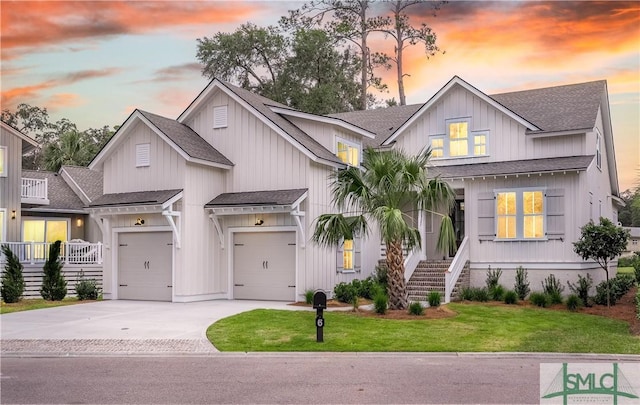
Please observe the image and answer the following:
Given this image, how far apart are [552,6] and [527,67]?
5.05m

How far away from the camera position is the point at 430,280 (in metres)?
22.0

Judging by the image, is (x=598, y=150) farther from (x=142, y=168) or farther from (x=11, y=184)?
(x=11, y=184)

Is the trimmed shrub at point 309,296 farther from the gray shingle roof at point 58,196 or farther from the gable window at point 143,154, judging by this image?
the gray shingle roof at point 58,196

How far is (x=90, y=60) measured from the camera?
77.3ft

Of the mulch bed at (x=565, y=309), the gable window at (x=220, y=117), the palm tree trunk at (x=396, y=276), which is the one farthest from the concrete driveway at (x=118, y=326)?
the gable window at (x=220, y=117)

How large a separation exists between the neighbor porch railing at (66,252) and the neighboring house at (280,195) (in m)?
6.87

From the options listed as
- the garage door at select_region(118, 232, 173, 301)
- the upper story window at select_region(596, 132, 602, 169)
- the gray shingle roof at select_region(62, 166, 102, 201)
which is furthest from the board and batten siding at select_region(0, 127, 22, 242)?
the upper story window at select_region(596, 132, 602, 169)

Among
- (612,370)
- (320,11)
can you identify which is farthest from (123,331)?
(320,11)

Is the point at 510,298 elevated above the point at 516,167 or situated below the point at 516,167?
below

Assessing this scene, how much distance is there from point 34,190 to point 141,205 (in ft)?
42.7

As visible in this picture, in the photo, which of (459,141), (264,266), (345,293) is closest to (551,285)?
(459,141)

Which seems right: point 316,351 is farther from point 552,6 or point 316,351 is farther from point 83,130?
point 83,130

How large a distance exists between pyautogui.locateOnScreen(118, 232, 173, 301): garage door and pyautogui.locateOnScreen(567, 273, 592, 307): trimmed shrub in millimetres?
13800

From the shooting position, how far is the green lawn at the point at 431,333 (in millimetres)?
12469
